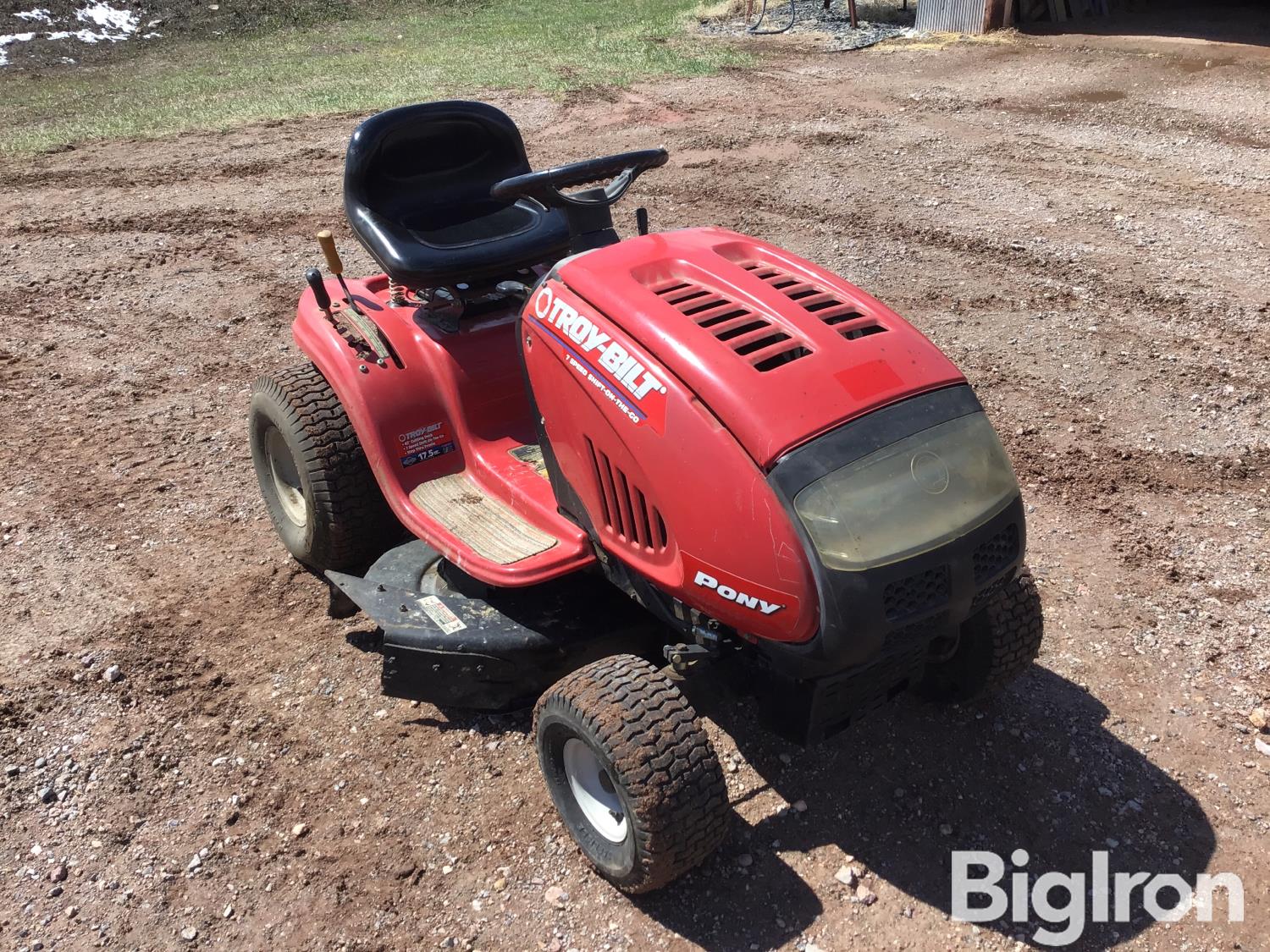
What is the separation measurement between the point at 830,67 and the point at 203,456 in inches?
396

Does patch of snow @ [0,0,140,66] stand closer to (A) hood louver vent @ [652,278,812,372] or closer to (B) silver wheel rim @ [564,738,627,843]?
(A) hood louver vent @ [652,278,812,372]

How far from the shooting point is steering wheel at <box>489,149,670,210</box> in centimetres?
308

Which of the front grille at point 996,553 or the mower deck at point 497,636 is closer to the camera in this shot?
the front grille at point 996,553

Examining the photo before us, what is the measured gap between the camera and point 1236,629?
146 inches

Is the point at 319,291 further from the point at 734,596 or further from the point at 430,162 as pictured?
the point at 734,596

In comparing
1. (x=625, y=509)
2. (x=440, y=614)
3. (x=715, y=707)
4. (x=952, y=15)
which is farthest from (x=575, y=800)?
(x=952, y=15)

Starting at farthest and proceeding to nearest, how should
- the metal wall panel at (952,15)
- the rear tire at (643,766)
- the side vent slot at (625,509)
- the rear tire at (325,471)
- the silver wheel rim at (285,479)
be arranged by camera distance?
1. the metal wall panel at (952,15)
2. the silver wheel rim at (285,479)
3. the rear tire at (325,471)
4. the side vent slot at (625,509)
5. the rear tire at (643,766)

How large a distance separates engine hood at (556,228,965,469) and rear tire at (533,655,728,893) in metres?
0.72

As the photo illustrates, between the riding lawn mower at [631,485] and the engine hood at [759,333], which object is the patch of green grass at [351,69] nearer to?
the riding lawn mower at [631,485]

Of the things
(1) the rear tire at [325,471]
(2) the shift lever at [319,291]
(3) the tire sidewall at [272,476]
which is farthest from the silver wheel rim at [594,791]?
(2) the shift lever at [319,291]

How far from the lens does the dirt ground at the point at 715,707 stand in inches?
114

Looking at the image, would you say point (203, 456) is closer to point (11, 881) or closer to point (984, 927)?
point (11, 881)

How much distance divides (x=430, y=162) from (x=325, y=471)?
129cm

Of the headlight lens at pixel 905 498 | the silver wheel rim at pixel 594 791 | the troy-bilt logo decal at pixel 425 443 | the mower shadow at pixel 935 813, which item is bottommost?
the mower shadow at pixel 935 813
